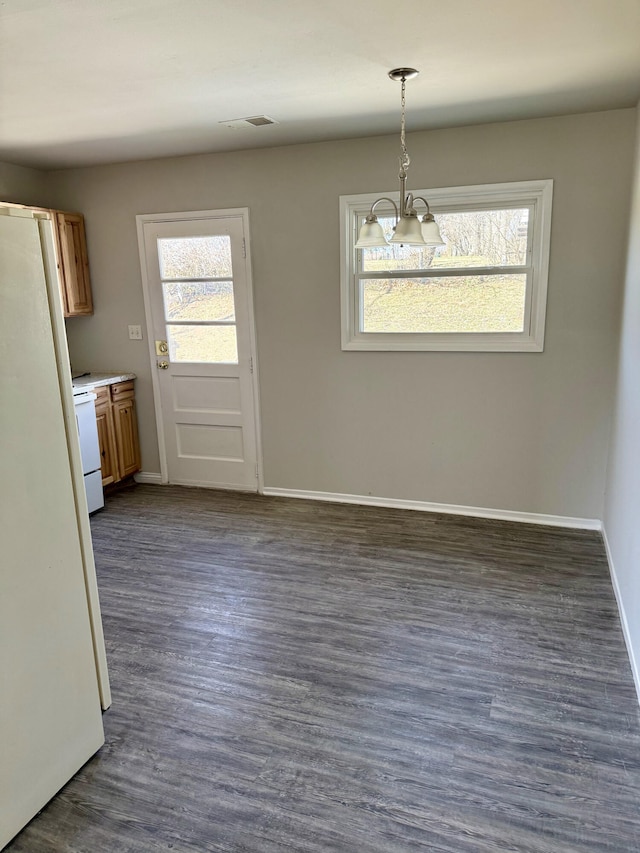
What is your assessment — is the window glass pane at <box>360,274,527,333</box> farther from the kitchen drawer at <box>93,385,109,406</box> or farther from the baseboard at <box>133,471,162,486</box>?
the baseboard at <box>133,471,162,486</box>

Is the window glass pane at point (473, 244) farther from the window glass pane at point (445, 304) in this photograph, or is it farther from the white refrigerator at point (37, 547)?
the white refrigerator at point (37, 547)

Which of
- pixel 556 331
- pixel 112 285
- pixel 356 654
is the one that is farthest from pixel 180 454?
pixel 556 331

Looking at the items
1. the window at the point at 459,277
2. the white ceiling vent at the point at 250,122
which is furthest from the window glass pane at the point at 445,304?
the white ceiling vent at the point at 250,122

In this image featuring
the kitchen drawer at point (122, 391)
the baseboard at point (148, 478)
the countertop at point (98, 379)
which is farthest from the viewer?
the baseboard at point (148, 478)

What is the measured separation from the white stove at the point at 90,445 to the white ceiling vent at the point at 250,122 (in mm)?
2087

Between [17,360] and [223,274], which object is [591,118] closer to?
[223,274]

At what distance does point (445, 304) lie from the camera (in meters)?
3.83

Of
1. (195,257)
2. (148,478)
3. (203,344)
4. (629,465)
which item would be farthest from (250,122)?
(148,478)

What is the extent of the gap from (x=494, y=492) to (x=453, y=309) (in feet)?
4.30

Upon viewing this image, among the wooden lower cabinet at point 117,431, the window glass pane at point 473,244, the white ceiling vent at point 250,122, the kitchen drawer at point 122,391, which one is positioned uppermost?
the white ceiling vent at point 250,122

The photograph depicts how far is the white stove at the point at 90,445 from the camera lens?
4043 mm

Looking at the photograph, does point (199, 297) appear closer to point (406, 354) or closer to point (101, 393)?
point (101, 393)

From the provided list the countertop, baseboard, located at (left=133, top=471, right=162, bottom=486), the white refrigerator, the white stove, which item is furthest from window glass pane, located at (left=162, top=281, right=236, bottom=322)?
the white refrigerator

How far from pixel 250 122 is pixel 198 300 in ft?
4.84
